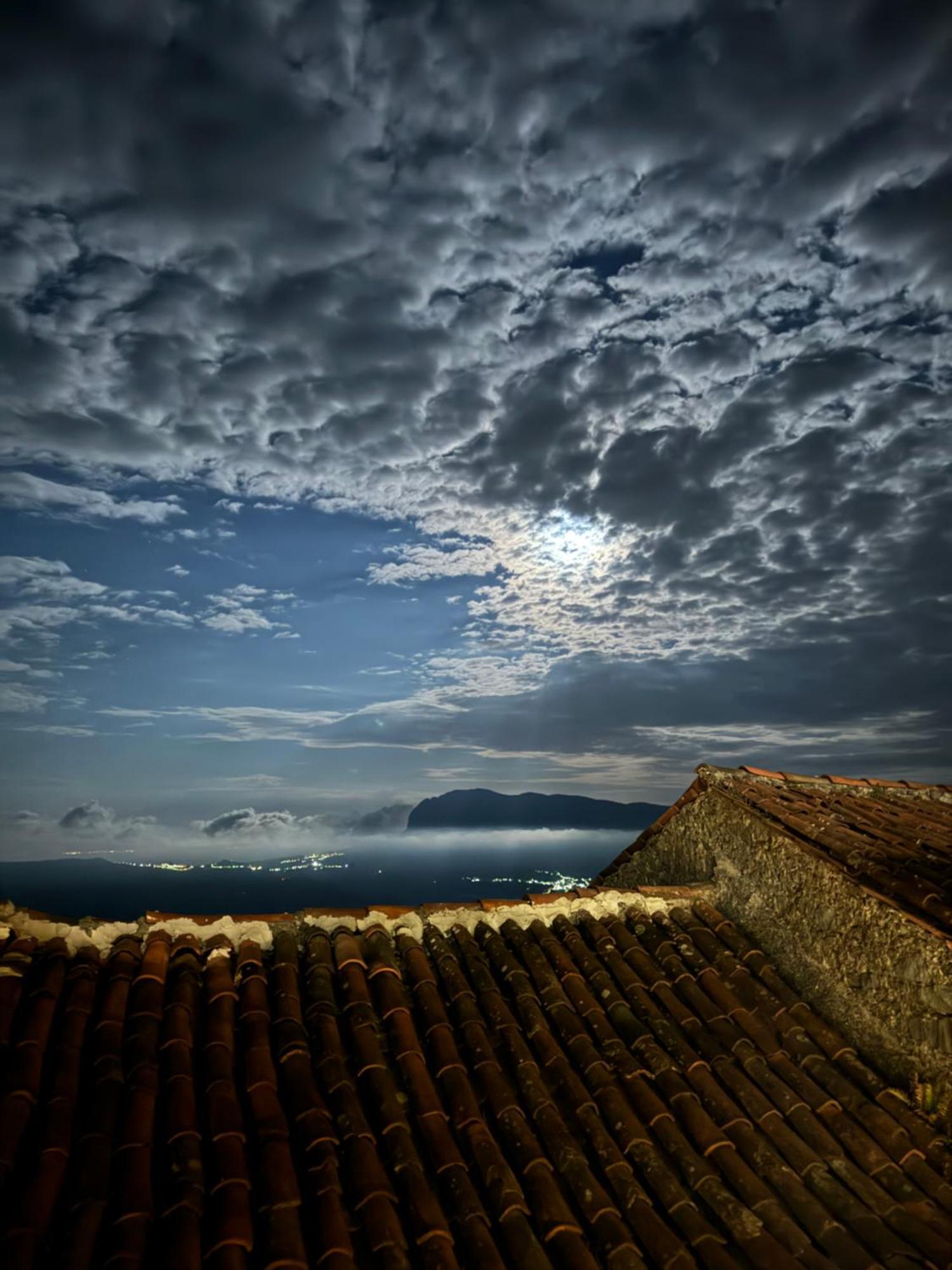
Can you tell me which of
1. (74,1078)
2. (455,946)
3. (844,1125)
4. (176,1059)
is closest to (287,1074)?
(176,1059)

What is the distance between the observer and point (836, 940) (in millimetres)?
6676

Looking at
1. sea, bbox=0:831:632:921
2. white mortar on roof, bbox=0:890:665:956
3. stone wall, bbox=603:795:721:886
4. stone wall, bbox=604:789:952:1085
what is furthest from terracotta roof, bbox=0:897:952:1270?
sea, bbox=0:831:632:921

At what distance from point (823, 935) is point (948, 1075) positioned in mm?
1381

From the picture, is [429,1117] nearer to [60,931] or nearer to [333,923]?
[333,923]

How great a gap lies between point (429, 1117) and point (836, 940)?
4035 mm

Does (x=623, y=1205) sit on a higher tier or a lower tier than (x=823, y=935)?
lower

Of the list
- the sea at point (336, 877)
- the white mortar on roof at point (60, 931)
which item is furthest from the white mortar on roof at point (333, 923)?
the sea at point (336, 877)

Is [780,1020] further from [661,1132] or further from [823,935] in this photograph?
[661,1132]

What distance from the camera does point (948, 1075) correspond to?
18.4ft

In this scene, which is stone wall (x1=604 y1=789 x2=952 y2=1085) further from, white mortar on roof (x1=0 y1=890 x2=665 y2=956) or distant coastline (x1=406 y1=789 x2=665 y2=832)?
distant coastline (x1=406 y1=789 x2=665 y2=832)

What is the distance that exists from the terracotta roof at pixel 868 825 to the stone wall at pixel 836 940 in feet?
0.59

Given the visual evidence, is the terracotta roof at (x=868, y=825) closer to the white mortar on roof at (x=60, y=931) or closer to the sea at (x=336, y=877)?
the white mortar on roof at (x=60, y=931)

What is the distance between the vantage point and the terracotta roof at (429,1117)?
3.95m

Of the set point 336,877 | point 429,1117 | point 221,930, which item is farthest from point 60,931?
point 336,877
